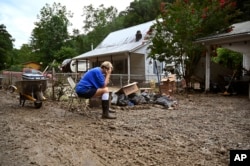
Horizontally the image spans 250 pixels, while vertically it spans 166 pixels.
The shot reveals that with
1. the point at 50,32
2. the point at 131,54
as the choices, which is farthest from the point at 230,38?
the point at 50,32

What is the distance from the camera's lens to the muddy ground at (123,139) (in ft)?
12.9

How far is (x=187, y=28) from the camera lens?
15.0 metres

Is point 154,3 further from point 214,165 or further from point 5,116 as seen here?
point 214,165

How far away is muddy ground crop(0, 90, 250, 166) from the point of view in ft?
12.9

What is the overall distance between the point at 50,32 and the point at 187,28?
3773cm

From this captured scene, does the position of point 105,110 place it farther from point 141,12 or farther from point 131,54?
point 141,12

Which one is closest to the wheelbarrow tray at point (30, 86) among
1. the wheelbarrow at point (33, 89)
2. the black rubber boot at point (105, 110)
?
the wheelbarrow at point (33, 89)

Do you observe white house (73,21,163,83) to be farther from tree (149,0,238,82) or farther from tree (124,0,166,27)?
tree (124,0,166,27)

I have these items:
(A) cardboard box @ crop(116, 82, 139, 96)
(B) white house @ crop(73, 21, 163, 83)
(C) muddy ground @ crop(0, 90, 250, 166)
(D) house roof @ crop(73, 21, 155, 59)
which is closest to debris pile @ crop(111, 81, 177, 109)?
(A) cardboard box @ crop(116, 82, 139, 96)

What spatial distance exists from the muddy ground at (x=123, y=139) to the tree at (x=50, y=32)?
1556 inches

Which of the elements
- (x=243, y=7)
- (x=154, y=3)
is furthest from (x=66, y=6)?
(x=243, y=7)

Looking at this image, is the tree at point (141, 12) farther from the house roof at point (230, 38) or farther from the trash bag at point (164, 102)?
the trash bag at point (164, 102)

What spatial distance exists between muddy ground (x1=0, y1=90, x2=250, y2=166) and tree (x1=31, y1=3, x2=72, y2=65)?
39.5 m

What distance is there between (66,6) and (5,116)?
168 ft
